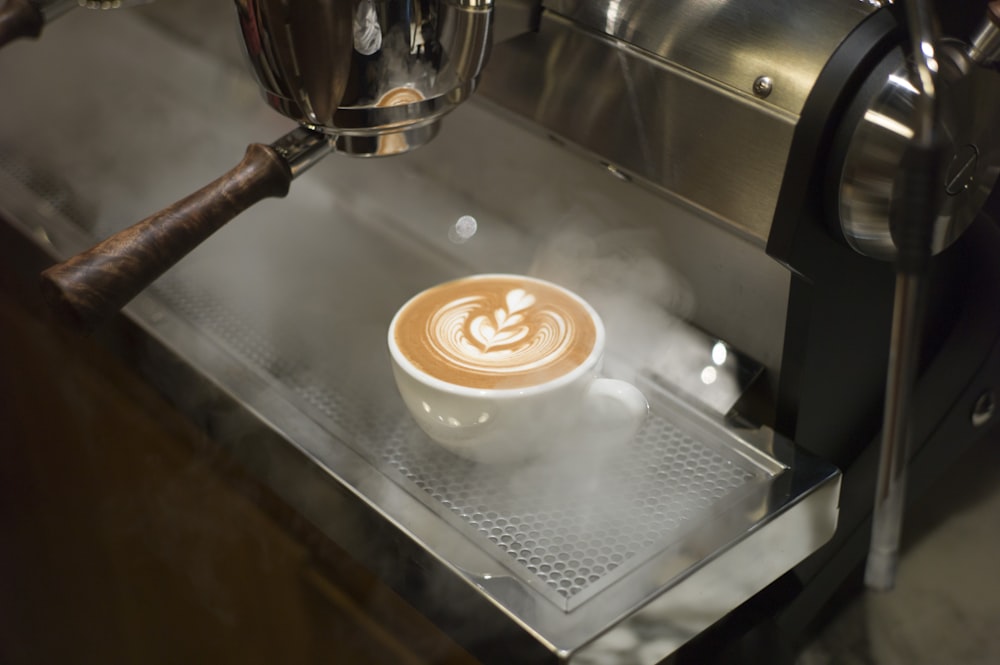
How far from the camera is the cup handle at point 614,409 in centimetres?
60

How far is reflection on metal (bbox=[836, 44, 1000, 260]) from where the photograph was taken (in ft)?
1.62

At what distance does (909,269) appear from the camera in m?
0.39

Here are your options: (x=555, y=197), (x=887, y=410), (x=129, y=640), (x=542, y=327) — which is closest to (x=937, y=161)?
(x=887, y=410)

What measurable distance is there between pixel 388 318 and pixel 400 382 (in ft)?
0.46

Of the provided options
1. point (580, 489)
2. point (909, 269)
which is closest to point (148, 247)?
point (580, 489)

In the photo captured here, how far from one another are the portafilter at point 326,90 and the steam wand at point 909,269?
0.24 metres

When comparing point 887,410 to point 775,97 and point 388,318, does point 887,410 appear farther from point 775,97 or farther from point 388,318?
point 388,318

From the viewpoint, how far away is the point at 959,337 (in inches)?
26.2

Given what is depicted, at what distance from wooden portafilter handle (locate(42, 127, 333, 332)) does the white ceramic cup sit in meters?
0.11

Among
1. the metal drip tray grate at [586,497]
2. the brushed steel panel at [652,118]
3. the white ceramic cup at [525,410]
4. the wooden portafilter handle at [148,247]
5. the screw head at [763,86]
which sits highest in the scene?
the screw head at [763,86]

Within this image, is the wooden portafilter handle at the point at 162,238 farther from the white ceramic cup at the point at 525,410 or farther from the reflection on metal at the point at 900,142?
the reflection on metal at the point at 900,142

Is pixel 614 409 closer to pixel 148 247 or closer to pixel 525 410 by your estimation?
pixel 525 410

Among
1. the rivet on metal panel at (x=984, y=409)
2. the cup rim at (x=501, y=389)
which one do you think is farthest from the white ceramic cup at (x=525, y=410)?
the rivet on metal panel at (x=984, y=409)

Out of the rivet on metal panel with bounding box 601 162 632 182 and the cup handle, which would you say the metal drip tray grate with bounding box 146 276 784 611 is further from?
the rivet on metal panel with bounding box 601 162 632 182
